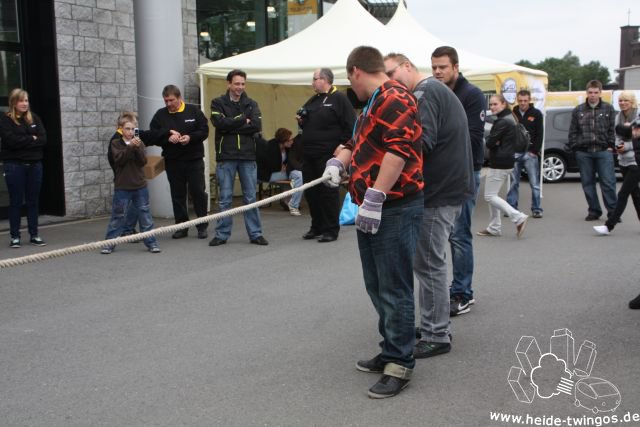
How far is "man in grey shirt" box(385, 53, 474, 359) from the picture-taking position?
14.2 feet

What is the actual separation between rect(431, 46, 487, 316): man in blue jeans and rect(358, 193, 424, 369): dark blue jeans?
1302 mm

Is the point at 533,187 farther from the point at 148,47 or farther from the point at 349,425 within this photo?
the point at 349,425

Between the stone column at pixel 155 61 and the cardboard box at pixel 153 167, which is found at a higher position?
the stone column at pixel 155 61

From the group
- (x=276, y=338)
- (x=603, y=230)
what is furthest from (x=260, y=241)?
(x=603, y=230)

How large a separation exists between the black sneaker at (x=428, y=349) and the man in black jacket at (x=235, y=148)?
4274 millimetres

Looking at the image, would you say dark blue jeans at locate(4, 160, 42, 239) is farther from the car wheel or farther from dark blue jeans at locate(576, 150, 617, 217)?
the car wheel

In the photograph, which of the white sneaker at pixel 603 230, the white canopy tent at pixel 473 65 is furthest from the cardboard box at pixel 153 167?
the white sneaker at pixel 603 230

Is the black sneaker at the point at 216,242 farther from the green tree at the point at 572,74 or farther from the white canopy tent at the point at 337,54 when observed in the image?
the green tree at the point at 572,74

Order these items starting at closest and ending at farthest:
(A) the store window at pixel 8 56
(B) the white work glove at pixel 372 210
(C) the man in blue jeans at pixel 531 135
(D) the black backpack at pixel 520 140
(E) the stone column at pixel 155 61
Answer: (B) the white work glove at pixel 372 210 → (D) the black backpack at pixel 520 140 → (A) the store window at pixel 8 56 → (E) the stone column at pixel 155 61 → (C) the man in blue jeans at pixel 531 135

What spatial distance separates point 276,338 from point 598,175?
688cm

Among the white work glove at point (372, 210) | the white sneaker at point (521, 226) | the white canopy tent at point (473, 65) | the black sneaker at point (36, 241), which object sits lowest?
the black sneaker at point (36, 241)

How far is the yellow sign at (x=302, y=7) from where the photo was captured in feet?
51.2

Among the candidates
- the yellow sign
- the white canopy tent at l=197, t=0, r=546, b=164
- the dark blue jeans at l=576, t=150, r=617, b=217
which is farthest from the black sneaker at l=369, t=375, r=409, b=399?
the yellow sign

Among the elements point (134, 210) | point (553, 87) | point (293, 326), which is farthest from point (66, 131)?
point (553, 87)
